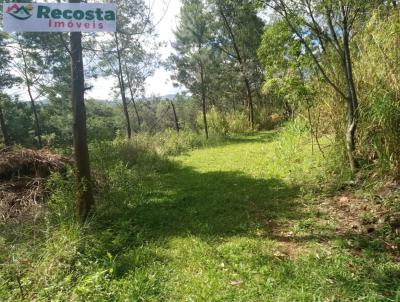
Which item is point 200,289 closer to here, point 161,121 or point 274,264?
point 274,264

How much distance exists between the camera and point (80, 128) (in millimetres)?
4246

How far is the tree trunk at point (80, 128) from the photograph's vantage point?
13.4ft

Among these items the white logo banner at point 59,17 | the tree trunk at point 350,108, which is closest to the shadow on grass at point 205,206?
the tree trunk at point 350,108

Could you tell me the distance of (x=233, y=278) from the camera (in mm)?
2844

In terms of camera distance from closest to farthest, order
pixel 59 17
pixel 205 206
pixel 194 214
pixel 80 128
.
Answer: pixel 59 17 → pixel 80 128 → pixel 194 214 → pixel 205 206

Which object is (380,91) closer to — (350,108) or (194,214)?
(350,108)

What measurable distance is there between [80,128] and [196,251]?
216 cm

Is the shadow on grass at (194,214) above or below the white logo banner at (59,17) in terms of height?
below

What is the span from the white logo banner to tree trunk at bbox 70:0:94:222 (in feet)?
1.68

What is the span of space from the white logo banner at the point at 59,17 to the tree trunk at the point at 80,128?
0.51 m

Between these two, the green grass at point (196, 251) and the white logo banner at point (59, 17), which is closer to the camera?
the green grass at point (196, 251)

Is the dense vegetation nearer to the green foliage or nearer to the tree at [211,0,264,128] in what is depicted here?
the green foliage

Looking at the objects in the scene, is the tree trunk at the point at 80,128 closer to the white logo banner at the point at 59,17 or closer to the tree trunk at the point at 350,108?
the white logo banner at the point at 59,17

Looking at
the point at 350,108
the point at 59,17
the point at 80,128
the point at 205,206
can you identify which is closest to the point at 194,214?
the point at 205,206
